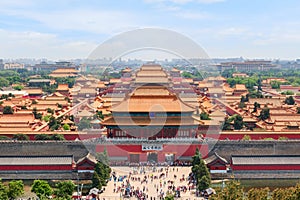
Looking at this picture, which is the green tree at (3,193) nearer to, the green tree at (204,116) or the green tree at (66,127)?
the green tree at (66,127)

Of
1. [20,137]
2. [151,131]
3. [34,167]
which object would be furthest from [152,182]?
[20,137]

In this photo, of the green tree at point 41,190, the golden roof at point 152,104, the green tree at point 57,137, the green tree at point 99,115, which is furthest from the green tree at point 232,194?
the green tree at point 99,115

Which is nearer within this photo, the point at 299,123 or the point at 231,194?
the point at 231,194

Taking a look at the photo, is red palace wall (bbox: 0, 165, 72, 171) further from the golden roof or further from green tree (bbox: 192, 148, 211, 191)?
green tree (bbox: 192, 148, 211, 191)

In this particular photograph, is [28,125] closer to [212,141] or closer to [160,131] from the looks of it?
[160,131]

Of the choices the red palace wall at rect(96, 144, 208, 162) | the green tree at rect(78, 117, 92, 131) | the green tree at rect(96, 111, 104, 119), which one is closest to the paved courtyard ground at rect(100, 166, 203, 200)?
the red palace wall at rect(96, 144, 208, 162)

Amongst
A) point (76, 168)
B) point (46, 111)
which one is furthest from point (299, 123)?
point (46, 111)
